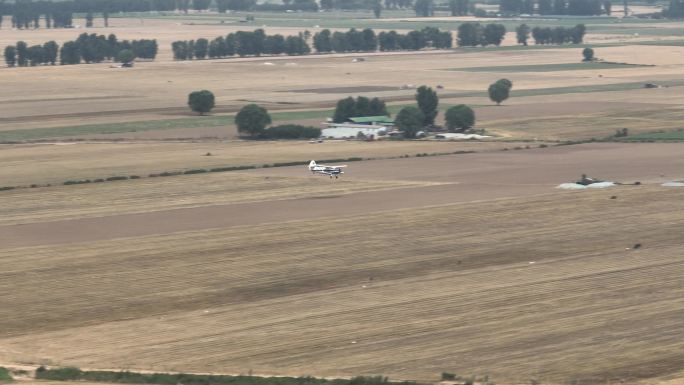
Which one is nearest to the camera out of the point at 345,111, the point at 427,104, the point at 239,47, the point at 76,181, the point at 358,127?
the point at 76,181

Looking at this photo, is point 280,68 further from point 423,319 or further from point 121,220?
point 423,319

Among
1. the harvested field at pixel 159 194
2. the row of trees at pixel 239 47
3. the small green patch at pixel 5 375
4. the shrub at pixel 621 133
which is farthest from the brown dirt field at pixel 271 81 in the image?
the small green patch at pixel 5 375

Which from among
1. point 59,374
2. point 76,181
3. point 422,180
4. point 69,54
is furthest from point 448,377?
point 69,54

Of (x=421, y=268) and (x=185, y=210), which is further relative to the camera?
(x=185, y=210)

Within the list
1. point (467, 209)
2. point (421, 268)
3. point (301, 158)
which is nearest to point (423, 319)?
point (421, 268)

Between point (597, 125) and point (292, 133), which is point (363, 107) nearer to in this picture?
point (292, 133)

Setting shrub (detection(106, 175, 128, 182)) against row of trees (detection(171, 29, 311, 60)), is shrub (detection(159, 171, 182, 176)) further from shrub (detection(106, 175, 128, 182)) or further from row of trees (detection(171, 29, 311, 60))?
row of trees (detection(171, 29, 311, 60))

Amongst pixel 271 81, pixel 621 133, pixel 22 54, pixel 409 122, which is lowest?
pixel 621 133

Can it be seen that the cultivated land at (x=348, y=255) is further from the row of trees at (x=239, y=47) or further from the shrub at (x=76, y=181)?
the row of trees at (x=239, y=47)
